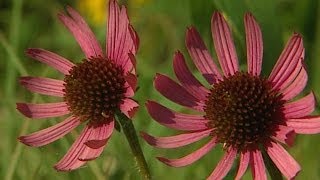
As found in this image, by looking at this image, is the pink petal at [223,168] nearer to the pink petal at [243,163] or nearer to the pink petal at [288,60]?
the pink petal at [243,163]

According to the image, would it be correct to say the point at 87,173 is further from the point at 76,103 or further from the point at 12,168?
the point at 76,103

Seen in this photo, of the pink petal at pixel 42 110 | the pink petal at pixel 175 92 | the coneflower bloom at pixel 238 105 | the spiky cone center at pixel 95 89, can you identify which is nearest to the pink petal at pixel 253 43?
the coneflower bloom at pixel 238 105

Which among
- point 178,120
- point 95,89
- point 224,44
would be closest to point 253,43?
point 224,44

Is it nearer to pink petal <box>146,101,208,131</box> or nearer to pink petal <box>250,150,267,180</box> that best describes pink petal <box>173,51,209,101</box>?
pink petal <box>146,101,208,131</box>

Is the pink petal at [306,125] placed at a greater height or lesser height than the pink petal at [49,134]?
greater

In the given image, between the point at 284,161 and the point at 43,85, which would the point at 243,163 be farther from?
the point at 43,85

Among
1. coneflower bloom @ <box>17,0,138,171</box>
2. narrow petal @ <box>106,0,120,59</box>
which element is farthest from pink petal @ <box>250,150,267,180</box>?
narrow petal @ <box>106,0,120,59</box>
